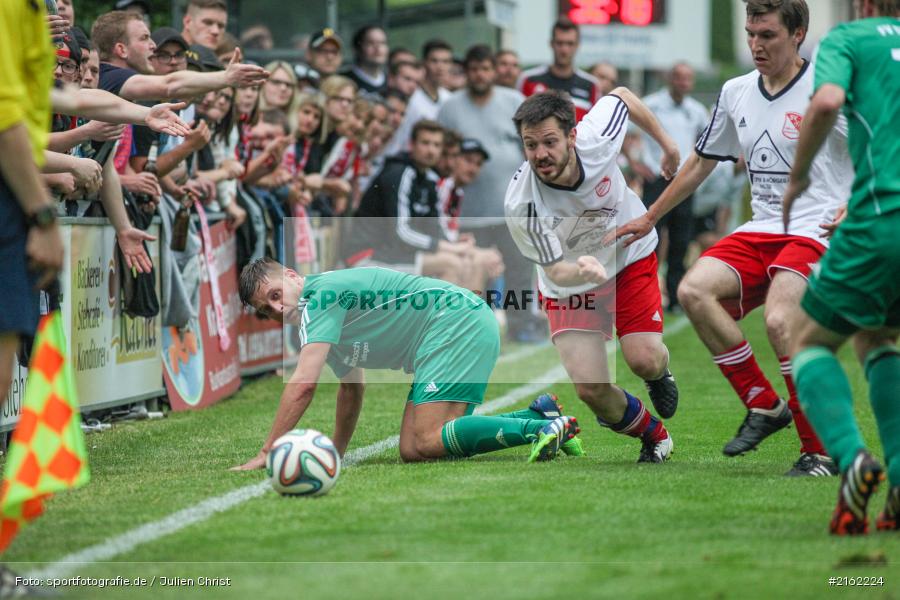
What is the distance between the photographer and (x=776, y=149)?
7.03m

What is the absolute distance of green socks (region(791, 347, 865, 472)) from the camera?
16.9ft

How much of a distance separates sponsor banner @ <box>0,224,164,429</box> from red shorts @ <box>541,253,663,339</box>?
314 centimetres

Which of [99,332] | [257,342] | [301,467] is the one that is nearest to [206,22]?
[99,332]

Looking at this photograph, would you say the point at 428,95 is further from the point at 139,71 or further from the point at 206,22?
the point at 139,71

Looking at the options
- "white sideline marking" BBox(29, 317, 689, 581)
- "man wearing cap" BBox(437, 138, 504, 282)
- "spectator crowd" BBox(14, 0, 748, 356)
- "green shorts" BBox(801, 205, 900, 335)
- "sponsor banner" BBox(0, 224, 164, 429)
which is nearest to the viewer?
"white sideline marking" BBox(29, 317, 689, 581)

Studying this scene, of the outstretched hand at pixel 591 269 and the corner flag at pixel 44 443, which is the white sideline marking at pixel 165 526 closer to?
the corner flag at pixel 44 443

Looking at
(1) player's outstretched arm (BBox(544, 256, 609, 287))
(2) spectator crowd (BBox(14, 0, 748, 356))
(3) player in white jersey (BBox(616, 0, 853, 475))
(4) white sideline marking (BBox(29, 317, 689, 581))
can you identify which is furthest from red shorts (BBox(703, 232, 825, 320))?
(2) spectator crowd (BBox(14, 0, 748, 356))

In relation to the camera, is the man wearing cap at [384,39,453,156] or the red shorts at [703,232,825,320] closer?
the red shorts at [703,232,825,320]

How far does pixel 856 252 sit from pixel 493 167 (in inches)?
433

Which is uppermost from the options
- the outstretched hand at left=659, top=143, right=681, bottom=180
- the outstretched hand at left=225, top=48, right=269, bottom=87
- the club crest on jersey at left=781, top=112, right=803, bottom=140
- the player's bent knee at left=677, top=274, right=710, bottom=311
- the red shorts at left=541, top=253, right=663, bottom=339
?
the outstretched hand at left=225, top=48, right=269, bottom=87

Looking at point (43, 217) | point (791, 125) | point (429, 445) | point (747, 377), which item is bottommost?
point (429, 445)

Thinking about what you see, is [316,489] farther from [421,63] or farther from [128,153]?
[421,63]

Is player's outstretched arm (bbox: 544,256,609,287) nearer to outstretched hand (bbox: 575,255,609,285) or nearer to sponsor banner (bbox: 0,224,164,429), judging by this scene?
outstretched hand (bbox: 575,255,609,285)

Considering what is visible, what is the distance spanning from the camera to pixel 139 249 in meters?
8.91
